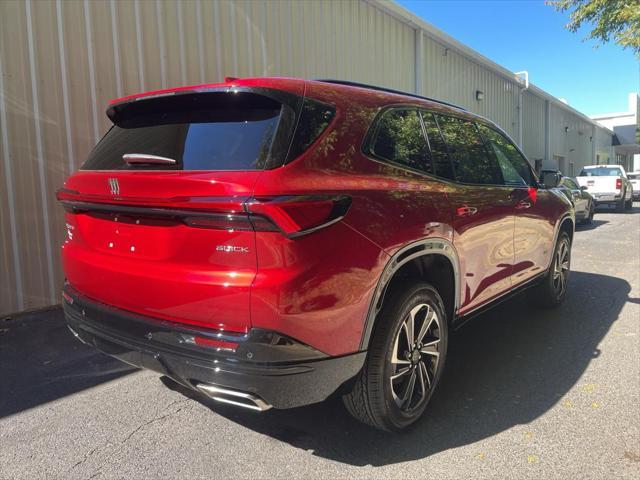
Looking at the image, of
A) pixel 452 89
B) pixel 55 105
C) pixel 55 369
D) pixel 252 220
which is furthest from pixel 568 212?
pixel 452 89

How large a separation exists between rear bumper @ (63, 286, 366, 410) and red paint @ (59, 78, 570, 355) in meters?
0.05

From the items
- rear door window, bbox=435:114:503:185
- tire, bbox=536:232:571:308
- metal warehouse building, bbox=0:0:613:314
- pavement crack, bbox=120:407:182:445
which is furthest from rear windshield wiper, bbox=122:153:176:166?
tire, bbox=536:232:571:308

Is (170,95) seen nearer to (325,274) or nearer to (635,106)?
(325,274)

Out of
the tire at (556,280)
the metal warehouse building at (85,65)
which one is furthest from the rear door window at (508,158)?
the metal warehouse building at (85,65)

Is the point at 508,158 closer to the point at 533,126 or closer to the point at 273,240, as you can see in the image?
the point at 273,240

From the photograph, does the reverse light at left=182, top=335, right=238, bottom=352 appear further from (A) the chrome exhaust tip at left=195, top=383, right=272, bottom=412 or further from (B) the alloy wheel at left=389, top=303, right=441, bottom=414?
(B) the alloy wheel at left=389, top=303, right=441, bottom=414

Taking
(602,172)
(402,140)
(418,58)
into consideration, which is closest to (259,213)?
(402,140)

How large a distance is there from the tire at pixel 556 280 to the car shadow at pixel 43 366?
396cm

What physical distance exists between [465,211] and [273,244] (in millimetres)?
1639

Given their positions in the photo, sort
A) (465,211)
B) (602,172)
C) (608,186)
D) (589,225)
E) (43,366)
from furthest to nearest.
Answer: (602,172)
(608,186)
(589,225)
(43,366)
(465,211)

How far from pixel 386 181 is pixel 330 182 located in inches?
17.4

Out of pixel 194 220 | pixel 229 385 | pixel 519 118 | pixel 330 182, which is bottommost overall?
pixel 229 385

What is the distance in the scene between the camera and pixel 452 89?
46.1ft

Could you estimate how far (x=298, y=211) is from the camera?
6.89ft
